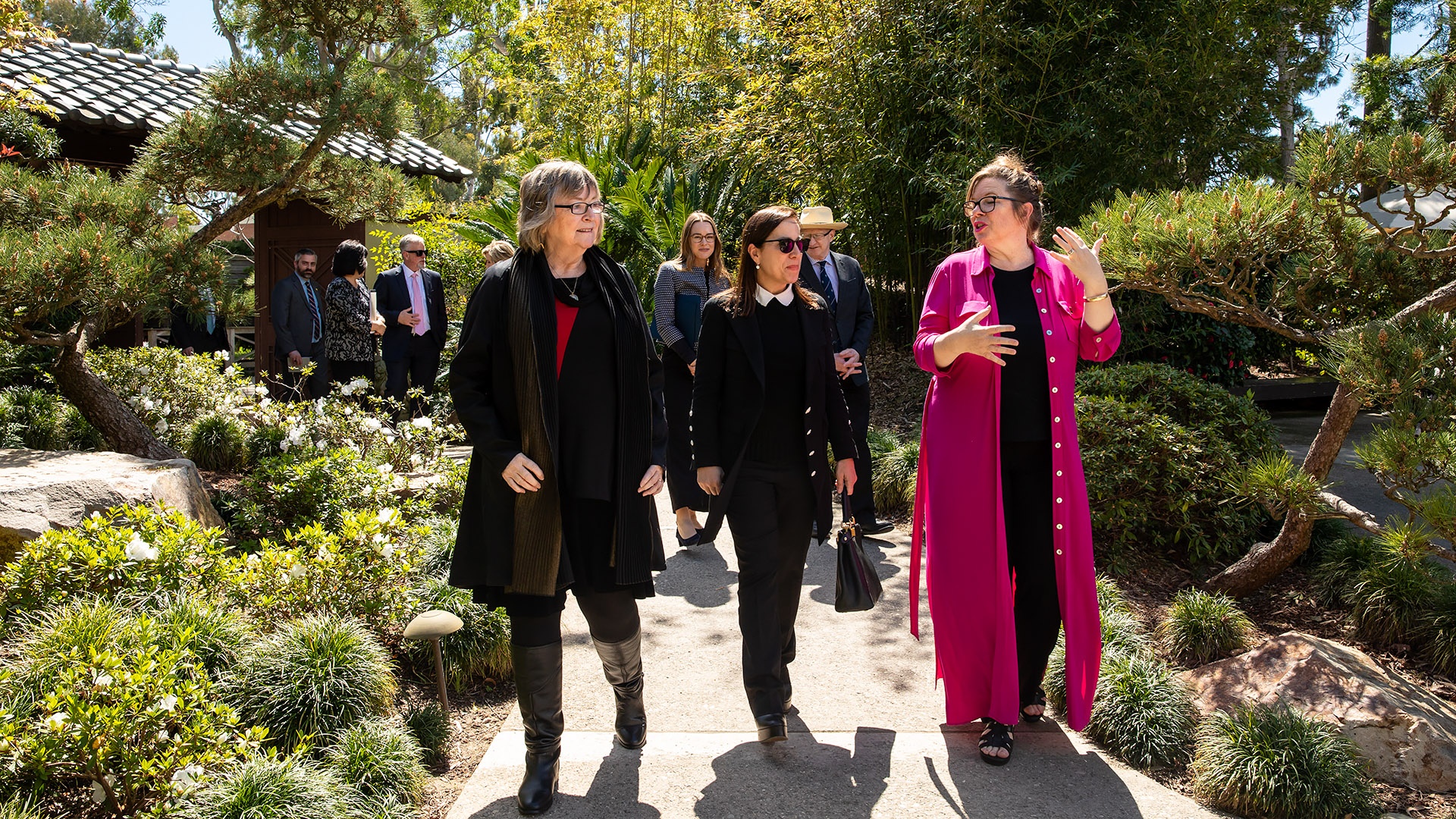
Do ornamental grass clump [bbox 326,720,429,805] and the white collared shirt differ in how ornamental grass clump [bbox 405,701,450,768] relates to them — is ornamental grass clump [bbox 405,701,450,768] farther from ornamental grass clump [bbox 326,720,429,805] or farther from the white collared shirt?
the white collared shirt

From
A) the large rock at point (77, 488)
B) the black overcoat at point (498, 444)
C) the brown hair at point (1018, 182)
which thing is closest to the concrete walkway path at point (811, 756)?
the black overcoat at point (498, 444)

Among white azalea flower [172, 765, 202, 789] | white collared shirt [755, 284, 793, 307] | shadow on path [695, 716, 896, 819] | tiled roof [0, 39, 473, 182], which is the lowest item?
shadow on path [695, 716, 896, 819]

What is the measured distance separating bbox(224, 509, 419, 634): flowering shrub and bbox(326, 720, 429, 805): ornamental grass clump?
2.61ft

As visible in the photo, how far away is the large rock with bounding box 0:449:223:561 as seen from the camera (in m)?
4.19

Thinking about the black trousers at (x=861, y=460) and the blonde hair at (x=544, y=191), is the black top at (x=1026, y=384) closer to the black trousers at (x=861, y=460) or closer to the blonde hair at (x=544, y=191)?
the black trousers at (x=861, y=460)

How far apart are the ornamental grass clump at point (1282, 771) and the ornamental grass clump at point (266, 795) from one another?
2.54 m

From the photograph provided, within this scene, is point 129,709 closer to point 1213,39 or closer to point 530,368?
point 530,368

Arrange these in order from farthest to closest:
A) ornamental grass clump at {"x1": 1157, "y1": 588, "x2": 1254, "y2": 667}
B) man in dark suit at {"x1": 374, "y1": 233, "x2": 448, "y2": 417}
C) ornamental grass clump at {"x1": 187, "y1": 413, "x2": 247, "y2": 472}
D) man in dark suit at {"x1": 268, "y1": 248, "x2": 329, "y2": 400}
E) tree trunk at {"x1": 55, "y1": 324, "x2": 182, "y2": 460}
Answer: man in dark suit at {"x1": 374, "y1": 233, "x2": 448, "y2": 417}
man in dark suit at {"x1": 268, "y1": 248, "x2": 329, "y2": 400}
ornamental grass clump at {"x1": 187, "y1": 413, "x2": 247, "y2": 472}
tree trunk at {"x1": 55, "y1": 324, "x2": 182, "y2": 460}
ornamental grass clump at {"x1": 1157, "y1": 588, "x2": 1254, "y2": 667}

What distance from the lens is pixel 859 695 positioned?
12.7ft

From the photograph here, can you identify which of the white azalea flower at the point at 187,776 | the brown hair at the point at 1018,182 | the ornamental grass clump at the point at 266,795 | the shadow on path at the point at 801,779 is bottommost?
the shadow on path at the point at 801,779

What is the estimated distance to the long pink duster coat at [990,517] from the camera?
3.29 m

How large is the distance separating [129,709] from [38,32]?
185 inches

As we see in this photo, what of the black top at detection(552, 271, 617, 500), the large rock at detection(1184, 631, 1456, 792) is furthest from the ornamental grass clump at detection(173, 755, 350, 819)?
the large rock at detection(1184, 631, 1456, 792)

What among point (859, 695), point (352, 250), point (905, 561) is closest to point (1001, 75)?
point (905, 561)
